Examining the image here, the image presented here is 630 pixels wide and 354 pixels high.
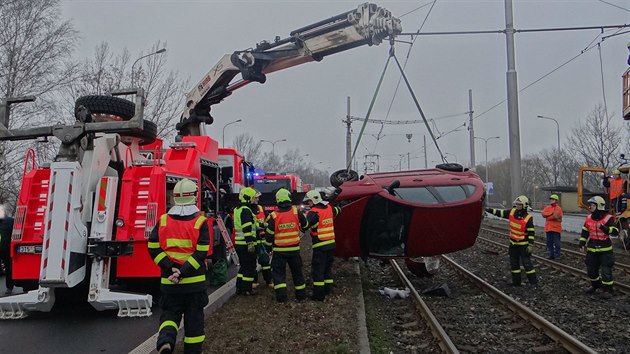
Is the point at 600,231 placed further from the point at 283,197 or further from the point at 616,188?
the point at 616,188

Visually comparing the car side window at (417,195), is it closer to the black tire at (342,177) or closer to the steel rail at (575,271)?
the black tire at (342,177)

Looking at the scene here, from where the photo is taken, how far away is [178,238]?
4668 millimetres

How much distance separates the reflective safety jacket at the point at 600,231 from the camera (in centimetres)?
836

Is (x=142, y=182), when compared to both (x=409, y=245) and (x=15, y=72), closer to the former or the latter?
(x=409, y=245)

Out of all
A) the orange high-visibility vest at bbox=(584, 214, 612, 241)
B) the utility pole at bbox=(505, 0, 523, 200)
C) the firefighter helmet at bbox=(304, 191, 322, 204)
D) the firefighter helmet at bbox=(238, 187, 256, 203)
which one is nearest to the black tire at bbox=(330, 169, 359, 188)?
the firefighter helmet at bbox=(304, 191, 322, 204)

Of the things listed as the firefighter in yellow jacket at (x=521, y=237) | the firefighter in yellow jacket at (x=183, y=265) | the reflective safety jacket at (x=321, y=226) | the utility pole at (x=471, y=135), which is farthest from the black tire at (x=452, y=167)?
the utility pole at (x=471, y=135)

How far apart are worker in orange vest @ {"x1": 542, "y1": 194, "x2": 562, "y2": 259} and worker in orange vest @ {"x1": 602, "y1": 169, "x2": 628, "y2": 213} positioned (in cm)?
388

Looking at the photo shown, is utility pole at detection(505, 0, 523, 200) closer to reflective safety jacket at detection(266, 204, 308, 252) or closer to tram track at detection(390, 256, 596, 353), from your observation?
tram track at detection(390, 256, 596, 353)

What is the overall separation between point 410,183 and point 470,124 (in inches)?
940

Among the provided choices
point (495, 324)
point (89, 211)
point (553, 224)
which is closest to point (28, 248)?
point (89, 211)

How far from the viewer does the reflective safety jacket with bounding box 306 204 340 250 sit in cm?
779

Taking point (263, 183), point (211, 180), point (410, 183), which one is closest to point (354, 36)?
point (410, 183)

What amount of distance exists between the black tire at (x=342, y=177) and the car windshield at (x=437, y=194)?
0.97m

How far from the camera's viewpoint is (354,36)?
10.1 meters
